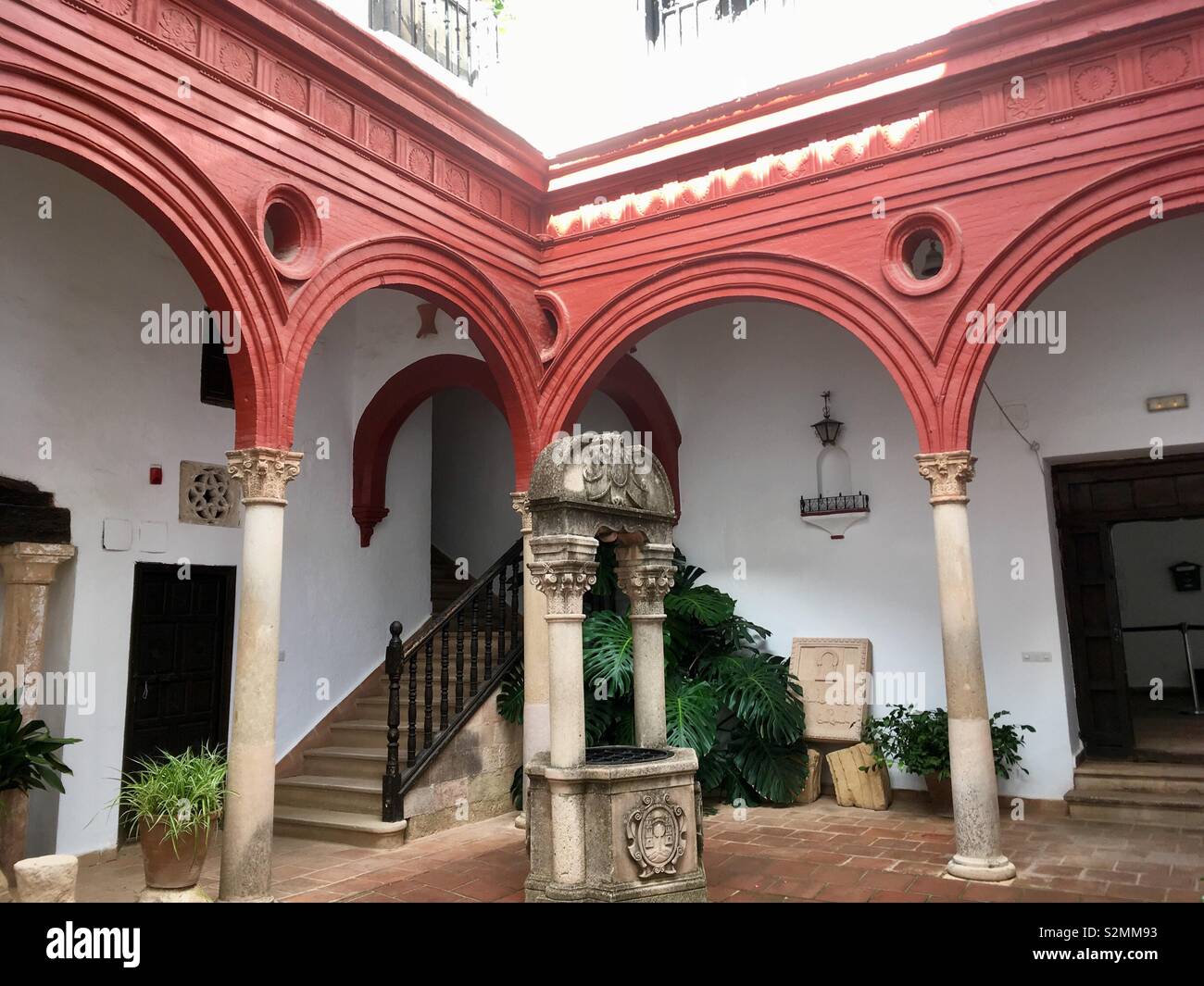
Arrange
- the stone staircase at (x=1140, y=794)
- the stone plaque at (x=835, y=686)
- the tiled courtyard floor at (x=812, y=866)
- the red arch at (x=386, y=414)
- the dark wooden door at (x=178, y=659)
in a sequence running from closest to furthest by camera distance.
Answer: the tiled courtyard floor at (x=812, y=866)
the stone staircase at (x=1140, y=794)
the dark wooden door at (x=178, y=659)
the stone plaque at (x=835, y=686)
the red arch at (x=386, y=414)

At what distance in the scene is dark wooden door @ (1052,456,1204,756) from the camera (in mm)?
7586

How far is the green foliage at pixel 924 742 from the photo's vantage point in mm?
7086

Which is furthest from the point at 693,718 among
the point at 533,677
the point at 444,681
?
the point at 444,681

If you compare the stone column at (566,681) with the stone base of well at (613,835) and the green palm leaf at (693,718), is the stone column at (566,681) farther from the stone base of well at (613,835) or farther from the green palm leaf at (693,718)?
the green palm leaf at (693,718)

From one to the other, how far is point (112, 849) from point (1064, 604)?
744cm

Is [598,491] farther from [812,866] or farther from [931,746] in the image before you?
[931,746]

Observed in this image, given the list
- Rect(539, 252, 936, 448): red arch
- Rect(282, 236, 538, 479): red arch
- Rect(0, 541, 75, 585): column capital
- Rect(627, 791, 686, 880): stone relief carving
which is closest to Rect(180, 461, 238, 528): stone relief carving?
Rect(0, 541, 75, 585): column capital

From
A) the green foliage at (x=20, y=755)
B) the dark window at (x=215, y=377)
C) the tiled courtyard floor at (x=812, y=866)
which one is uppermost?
the dark window at (x=215, y=377)

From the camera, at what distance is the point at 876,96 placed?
6516 millimetres

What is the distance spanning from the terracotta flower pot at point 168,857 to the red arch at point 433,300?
235 cm

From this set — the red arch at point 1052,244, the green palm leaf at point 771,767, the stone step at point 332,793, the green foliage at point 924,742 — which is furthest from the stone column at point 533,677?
the red arch at point 1052,244

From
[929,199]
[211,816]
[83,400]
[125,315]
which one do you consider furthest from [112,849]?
[929,199]

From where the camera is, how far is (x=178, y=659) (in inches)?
281

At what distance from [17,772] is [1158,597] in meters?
13.1
